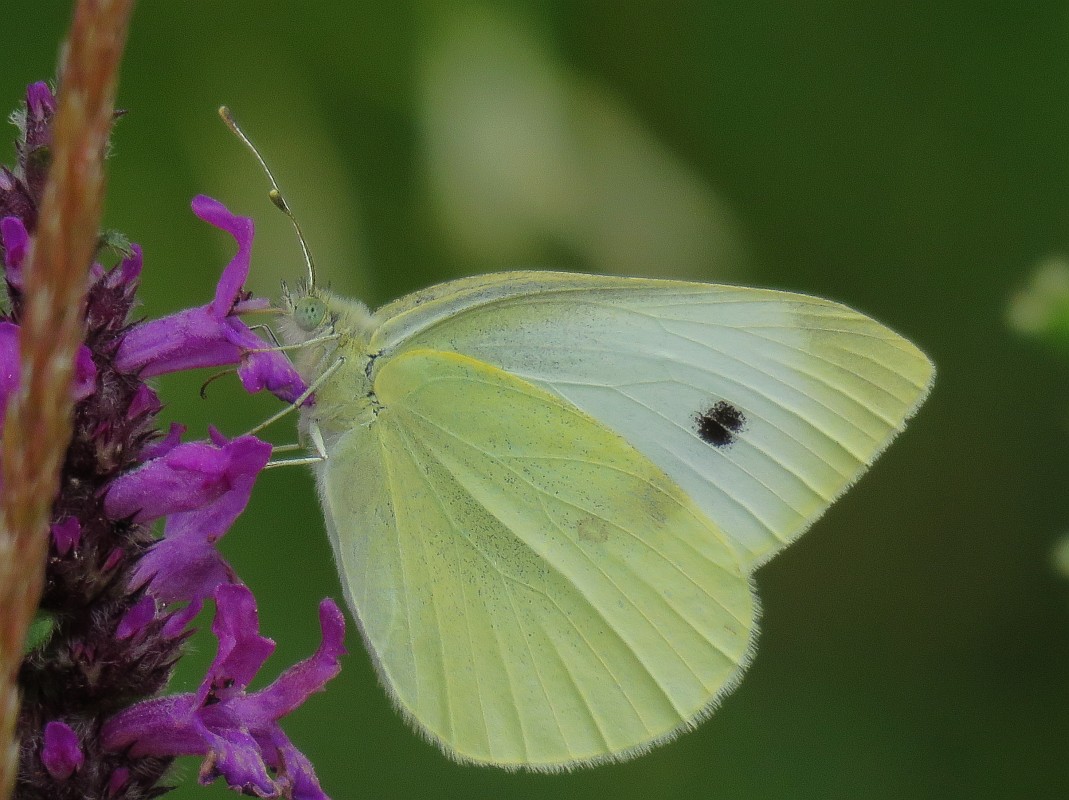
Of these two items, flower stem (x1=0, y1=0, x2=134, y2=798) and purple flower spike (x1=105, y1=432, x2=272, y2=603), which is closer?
flower stem (x1=0, y1=0, x2=134, y2=798)

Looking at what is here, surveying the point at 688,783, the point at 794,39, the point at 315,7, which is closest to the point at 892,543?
the point at 688,783

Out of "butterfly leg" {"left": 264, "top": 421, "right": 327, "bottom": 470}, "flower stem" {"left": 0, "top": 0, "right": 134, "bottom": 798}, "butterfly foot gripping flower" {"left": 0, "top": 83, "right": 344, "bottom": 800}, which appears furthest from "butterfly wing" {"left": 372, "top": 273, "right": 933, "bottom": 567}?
"flower stem" {"left": 0, "top": 0, "right": 134, "bottom": 798}

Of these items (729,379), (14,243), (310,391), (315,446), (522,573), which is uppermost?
(14,243)

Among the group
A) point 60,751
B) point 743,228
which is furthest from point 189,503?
point 743,228

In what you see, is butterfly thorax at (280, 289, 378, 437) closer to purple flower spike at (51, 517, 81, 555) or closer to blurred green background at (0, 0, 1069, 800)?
blurred green background at (0, 0, 1069, 800)

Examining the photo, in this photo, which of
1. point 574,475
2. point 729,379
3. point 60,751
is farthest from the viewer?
point 729,379

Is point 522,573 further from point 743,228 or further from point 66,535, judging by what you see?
point 743,228
